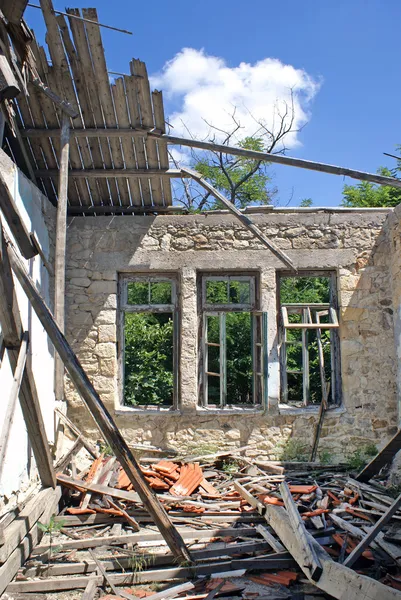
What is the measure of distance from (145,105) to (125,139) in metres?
0.57

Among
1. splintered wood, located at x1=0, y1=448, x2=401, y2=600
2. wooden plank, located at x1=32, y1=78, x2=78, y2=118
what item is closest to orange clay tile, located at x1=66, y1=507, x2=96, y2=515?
splintered wood, located at x1=0, y1=448, x2=401, y2=600

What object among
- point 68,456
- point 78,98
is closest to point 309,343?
point 68,456

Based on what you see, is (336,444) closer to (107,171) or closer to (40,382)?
(40,382)

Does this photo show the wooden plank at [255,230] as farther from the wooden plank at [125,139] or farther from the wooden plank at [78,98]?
the wooden plank at [78,98]

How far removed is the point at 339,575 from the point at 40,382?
3852mm

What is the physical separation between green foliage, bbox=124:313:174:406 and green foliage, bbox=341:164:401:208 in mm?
6384

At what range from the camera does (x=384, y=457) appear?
516 centimetres

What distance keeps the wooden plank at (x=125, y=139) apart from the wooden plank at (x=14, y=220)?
2939mm

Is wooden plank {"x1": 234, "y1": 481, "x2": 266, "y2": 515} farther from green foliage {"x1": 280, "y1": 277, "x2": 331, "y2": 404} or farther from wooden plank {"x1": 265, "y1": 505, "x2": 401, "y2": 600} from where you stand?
green foliage {"x1": 280, "y1": 277, "x2": 331, "y2": 404}

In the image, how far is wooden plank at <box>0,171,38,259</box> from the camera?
3.84 m

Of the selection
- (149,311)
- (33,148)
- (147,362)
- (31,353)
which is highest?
(33,148)

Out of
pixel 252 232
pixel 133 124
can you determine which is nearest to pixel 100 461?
pixel 252 232

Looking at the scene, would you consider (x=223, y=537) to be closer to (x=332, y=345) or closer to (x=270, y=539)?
(x=270, y=539)

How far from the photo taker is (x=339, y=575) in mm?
3420
